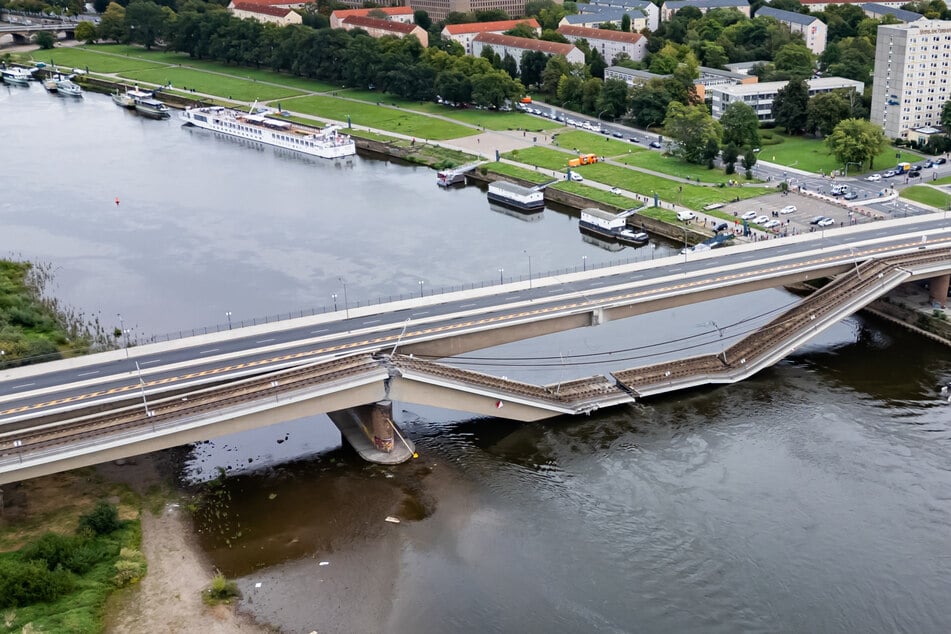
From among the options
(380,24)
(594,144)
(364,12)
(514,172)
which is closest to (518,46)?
(380,24)

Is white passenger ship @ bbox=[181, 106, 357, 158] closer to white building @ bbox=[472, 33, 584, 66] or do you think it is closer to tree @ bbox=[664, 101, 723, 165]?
white building @ bbox=[472, 33, 584, 66]

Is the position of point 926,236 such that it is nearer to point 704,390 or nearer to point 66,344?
point 704,390

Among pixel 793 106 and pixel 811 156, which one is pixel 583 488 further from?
pixel 793 106

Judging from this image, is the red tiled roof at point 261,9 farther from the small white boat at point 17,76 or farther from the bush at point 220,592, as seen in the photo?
the bush at point 220,592

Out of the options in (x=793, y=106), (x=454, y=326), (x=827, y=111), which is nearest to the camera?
(x=454, y=326)

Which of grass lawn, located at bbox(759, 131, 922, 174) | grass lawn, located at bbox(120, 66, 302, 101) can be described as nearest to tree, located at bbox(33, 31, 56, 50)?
grass lawn, located at bbox(120, 66, 302, 101)

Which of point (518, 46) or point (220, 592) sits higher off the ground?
point (518, 46)

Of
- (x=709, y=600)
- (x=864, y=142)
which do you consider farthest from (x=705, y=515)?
(x=864, y=142)
